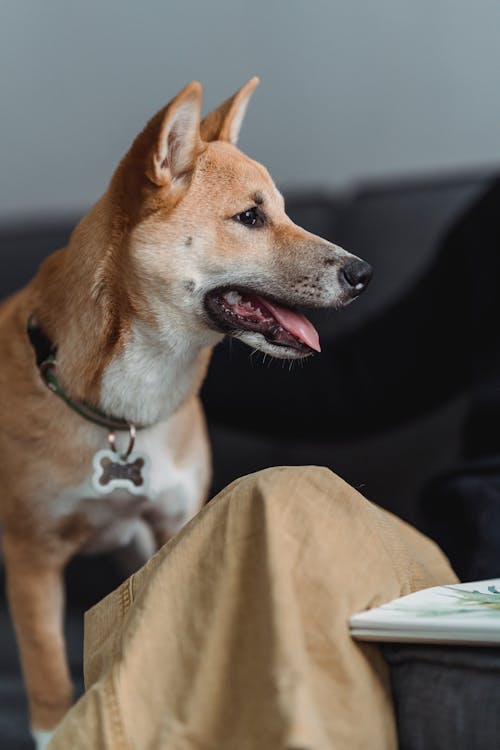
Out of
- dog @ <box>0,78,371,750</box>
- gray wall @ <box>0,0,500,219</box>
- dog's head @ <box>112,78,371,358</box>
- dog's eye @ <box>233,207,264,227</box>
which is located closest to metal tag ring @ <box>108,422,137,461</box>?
dog @ <box>0,78,371,750</box>

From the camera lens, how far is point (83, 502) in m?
1.21

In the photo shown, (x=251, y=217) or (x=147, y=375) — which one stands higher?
(x=251, y=217)

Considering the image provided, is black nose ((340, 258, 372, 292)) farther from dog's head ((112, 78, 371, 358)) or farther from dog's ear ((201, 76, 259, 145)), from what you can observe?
dog's ear ((201, 76, 259, 145))

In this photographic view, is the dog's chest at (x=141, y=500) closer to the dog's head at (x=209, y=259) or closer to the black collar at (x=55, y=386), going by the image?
the black collar at (x=55, y=386)

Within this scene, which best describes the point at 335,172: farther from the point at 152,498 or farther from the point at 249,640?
the point at 249,640

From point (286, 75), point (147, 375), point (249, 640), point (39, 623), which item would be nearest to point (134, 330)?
point (147, 375)

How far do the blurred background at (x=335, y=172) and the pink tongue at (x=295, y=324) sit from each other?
44cm

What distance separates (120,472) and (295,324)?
0.29 m

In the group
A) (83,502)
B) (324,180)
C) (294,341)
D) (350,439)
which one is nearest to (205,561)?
(294,341)

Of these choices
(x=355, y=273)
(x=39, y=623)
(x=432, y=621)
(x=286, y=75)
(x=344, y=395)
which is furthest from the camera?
(x=286, y=75)

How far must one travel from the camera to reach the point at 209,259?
1118 millimetres

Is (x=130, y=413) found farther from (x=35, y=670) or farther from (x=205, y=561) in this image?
(x=205, y=561)

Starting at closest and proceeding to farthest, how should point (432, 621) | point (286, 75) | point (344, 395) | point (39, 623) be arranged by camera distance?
point (432, 621), point (39, 623), point (344, 395), point (286, 75)

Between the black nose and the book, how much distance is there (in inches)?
17.3
